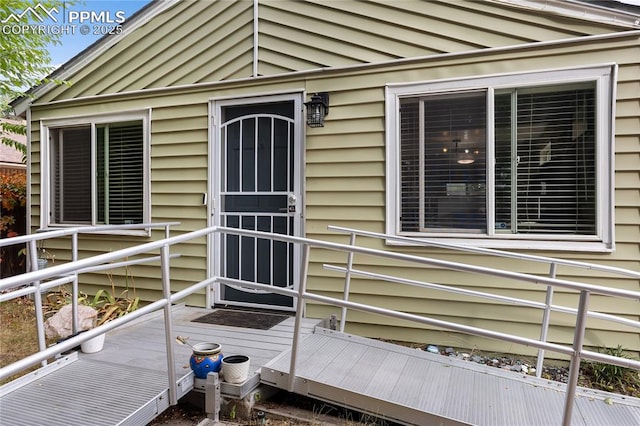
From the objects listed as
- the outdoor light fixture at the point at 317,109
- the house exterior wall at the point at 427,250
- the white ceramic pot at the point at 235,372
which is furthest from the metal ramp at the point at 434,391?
the outdoor light fixture at the point at 317,109

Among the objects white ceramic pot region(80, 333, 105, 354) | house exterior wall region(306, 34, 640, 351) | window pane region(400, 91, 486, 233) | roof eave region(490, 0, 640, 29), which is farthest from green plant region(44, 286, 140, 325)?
roof eave region(490, 0, 640, 29)

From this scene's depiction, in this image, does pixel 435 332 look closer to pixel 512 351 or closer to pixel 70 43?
pixel 512 351

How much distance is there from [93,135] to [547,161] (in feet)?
16.0

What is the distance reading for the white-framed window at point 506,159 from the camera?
3164mm

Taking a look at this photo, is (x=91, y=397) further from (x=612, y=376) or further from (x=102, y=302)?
(x=612, y=376)

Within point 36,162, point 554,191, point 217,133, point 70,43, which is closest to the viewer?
point 554,191

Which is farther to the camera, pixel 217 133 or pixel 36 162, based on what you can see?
pixel 36 162

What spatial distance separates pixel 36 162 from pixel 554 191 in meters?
5.84

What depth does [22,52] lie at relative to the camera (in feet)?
17.3

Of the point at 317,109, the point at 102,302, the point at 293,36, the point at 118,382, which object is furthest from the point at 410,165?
the point at 102,302

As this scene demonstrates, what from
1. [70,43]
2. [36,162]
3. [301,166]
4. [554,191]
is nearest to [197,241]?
[301,166]

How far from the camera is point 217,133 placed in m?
4.29

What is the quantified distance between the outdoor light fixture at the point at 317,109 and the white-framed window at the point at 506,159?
594mm

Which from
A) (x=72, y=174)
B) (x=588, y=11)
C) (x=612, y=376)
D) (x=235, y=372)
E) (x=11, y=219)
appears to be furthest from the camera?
(x=11, y=219)
